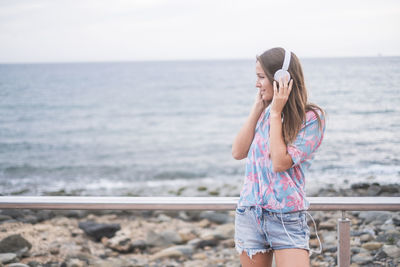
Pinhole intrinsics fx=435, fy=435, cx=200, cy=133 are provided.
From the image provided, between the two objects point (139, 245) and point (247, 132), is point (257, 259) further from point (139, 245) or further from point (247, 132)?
point (139, 245)

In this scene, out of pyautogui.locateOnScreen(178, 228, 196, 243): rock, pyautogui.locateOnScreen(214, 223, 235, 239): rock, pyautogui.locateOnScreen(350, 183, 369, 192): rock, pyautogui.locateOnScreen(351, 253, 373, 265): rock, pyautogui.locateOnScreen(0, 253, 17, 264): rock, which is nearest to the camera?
pyautogui.locateOnScreen(351, 253, 373, 265): rock

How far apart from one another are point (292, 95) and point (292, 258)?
70 centimetres

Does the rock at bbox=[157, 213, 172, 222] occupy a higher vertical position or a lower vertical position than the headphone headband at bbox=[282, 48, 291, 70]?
lower

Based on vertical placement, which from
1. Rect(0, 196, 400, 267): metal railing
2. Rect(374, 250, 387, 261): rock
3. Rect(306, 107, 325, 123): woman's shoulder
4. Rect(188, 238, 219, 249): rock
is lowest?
Rect(188, 238, 219, 249): rock

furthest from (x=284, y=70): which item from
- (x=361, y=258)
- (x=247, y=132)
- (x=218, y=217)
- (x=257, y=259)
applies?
(x=218, y=217)

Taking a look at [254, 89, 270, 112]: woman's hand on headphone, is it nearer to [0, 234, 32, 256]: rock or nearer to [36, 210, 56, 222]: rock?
[0, 234, 32, 256]: rock

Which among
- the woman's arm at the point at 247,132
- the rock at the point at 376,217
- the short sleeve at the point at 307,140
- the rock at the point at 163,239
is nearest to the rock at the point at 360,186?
the rock at the point at 376,217

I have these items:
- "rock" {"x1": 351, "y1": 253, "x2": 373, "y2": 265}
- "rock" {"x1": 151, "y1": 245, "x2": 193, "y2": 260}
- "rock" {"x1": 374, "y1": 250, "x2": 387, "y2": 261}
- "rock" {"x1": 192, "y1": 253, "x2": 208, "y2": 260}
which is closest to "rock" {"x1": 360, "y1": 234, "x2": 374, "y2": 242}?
"rock" {"x1": 351, "y1": 253, "x2": 373, "y2": 265}

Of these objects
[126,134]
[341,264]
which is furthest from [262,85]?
[126,134]

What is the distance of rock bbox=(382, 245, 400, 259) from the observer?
109 inches

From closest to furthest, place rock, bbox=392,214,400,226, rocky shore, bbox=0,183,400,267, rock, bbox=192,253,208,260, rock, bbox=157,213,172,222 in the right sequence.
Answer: rocky shore, bbox=0,183,400,267
rock, bbox=392,214,400,226
rock, bbox=192,253,208,260
rock, bbox=157,213,172,222

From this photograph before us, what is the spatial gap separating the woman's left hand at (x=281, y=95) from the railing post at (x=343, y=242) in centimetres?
64

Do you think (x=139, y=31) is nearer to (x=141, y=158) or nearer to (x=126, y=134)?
(x=126, y=134)

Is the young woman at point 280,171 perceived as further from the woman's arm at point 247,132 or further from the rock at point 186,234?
the rock at point 186,234
